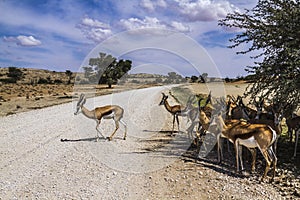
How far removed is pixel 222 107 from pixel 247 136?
4.56 m

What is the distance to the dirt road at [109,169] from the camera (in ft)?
25.4

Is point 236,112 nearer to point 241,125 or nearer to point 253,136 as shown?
point 241,125

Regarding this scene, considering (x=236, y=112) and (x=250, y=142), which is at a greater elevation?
(x=236, y=112)

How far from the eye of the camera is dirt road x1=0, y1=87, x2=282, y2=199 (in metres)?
7.75

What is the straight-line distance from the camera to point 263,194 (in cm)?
767

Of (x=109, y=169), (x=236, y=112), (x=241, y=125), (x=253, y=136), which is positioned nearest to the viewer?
(x=253, y=136)

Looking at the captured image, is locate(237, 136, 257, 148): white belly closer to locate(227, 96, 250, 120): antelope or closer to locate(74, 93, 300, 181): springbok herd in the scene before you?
locate(74, 93, 300, 181): springbok herd

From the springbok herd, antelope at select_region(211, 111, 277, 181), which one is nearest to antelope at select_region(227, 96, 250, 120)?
the springbok herd

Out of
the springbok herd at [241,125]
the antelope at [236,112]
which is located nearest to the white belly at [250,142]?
the springbok herd at [241,125]

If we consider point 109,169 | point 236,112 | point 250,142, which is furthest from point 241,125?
point 236,112

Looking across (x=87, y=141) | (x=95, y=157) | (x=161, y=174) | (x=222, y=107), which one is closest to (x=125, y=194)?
(x=161, y=174)

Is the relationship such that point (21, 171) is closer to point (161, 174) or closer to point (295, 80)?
point (161, 174)

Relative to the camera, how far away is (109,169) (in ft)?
30.6

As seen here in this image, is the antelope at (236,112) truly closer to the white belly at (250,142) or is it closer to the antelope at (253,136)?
the antelope at (253,136)
